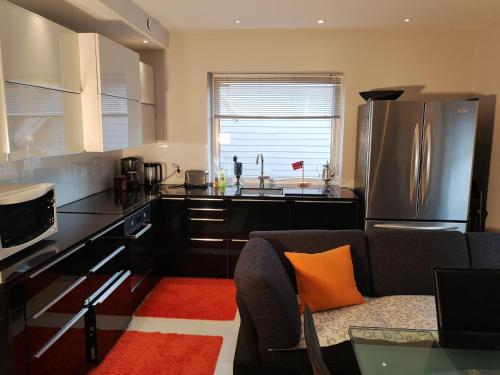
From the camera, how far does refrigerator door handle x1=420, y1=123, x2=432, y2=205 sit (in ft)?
11.2

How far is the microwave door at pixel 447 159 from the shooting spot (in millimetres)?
3387

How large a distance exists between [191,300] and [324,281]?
1.50 metres

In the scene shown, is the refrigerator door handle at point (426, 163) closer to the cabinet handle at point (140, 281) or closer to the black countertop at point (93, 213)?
the black countertop at point (93, 213)

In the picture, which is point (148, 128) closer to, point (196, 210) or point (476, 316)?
point (196, 210)

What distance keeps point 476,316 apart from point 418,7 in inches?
100

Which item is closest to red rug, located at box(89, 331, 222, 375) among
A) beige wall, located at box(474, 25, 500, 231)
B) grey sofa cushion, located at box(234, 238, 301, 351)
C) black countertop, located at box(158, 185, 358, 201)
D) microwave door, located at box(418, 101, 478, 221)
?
grey sofa cushion, located at box(234, 238, 301, 351)

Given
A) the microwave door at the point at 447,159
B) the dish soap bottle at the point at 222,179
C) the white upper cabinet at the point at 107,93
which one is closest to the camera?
the white upper cabinet at the point at 107,93

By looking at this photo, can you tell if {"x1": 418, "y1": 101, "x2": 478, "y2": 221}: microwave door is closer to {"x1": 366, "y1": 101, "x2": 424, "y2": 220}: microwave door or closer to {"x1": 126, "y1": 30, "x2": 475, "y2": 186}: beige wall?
{"x1": 366, "y1": 101, "x2": 424, "y2": 220}: microwave door

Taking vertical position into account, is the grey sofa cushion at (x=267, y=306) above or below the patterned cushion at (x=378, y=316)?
above

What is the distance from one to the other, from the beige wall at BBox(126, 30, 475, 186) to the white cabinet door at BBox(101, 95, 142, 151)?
2.44 feet

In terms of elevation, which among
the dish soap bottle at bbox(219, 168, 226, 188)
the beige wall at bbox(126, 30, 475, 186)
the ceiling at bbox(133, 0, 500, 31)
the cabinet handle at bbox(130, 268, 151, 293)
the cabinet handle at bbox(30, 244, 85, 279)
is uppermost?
the ceiling at bbox(133, 0, 500, 31)

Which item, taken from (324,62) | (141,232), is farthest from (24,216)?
(324,62)

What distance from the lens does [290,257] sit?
2406 mm

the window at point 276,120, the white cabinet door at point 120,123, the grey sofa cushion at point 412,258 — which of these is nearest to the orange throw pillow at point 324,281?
the grey sofa cushion at point 412,258
